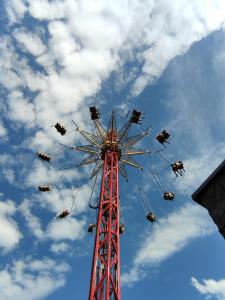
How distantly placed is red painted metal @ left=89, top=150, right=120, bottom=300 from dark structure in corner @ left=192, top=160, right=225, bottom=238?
1060cm

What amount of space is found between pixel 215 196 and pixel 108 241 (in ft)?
40.6

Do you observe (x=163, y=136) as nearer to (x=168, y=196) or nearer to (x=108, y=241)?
(x=168, y=196)

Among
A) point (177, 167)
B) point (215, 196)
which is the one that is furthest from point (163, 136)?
point (215, 196)

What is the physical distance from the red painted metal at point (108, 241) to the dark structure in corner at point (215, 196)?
1060 cm

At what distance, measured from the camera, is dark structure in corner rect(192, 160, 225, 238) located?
26.9 ft

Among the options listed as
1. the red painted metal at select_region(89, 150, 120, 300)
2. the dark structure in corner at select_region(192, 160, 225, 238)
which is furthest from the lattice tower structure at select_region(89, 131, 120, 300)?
the dark structure in corner at select_region(192, 160, 225, 238)

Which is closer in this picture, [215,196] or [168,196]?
[215,196]

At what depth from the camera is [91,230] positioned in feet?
99.7

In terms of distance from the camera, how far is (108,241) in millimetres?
19797

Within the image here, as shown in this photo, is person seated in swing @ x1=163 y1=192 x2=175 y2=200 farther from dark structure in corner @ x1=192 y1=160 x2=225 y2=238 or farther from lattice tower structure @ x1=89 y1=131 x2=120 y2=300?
dark structure in corner @ x1=192 y1=160 x2=225 y2=238

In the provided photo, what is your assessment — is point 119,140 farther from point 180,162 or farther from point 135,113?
point 180,162

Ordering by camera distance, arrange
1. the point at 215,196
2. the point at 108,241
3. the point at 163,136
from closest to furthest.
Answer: the point at 215,196, the point at 108,241, the point at 163,136

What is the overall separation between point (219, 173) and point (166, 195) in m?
19.6

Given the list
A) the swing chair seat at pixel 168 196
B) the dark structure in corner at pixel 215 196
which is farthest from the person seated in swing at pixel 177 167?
the dark structure in corner at pixel 215 196
